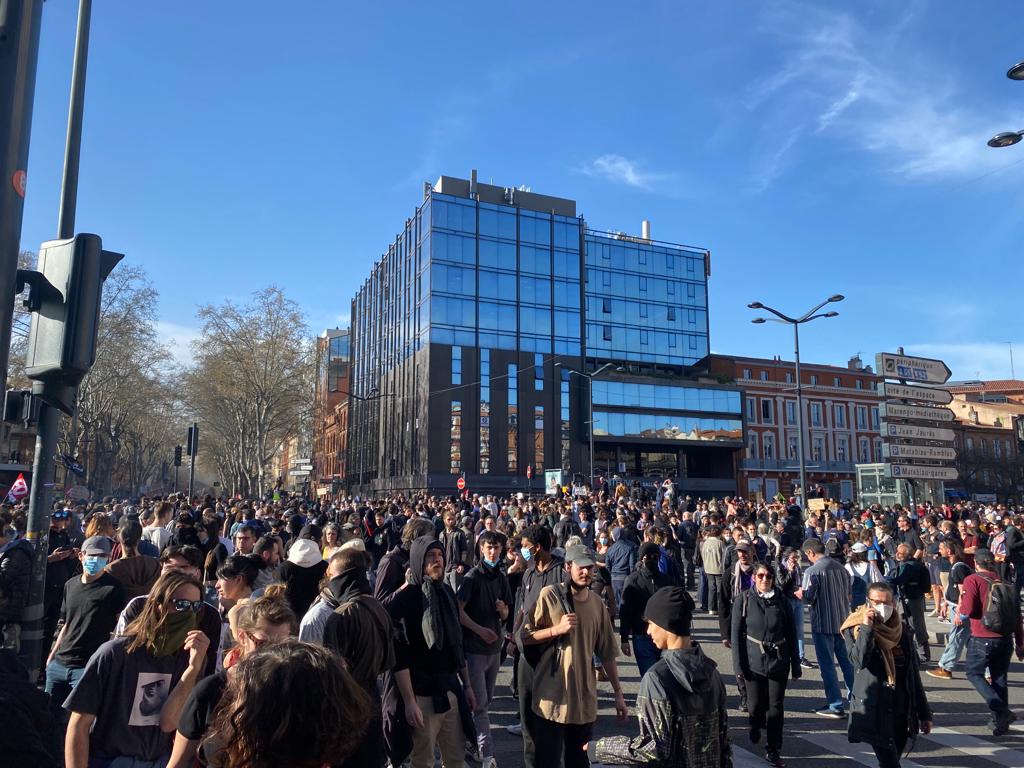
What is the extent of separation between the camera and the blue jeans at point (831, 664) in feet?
24.7

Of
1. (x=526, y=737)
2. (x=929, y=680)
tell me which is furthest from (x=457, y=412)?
(x=526, y=737)

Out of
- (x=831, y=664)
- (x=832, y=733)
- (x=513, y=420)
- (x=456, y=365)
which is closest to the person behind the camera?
(x=832, y=733)

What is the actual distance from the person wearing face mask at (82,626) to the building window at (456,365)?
166 feet

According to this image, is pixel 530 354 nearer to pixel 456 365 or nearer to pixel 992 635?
pixel 456 365

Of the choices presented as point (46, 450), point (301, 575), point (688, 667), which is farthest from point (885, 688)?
point (46, 450)

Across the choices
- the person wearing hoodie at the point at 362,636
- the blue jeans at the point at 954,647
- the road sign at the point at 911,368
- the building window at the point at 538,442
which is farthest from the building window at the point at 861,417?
the person wearing hoodie at the point at 362,636

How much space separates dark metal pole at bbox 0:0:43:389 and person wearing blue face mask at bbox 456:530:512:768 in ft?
12.7

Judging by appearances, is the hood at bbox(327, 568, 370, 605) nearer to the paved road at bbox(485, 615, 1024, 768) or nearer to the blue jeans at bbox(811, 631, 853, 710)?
the paved road at bbox(485, 615, 1024, 768)

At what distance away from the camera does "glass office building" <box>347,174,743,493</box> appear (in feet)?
183

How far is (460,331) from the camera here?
5647 cm

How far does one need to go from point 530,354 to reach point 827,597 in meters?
51.4

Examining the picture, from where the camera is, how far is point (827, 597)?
25.7 feet

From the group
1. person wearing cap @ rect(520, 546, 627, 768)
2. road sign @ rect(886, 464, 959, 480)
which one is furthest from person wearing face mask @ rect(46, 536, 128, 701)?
road sign @ rect(886, 464, 959, 480)

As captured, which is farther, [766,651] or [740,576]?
[740,576]
